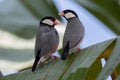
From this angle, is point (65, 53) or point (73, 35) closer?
point (65, 53)

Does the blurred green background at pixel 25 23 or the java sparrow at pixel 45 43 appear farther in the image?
the java sparrow at pixel 45 43

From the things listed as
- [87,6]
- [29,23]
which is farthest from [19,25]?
[87,6]

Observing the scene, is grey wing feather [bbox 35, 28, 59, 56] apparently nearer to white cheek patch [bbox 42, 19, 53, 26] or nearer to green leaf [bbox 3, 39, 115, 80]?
white cheek patch [bbox 42, 19, 53, 26]

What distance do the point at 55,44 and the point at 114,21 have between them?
0.97 ft

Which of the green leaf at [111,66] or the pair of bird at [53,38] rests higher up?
the green leaf at [111,66]

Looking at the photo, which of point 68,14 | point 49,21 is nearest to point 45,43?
point 49,21

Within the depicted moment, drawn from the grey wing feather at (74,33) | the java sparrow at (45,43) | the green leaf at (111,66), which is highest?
the green leaf at (111,66)

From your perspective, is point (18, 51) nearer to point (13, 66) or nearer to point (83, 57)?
point (13, 66)

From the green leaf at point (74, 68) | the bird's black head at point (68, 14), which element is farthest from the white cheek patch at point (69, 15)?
the green leaf at point (74, 68)

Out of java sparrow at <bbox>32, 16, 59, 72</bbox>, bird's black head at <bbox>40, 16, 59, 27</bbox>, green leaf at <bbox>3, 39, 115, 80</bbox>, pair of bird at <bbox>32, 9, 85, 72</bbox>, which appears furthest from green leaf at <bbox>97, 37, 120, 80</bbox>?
bird's black head at <bbox>40, 16, 59, 27</bbox>

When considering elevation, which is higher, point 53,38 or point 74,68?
point 74,68

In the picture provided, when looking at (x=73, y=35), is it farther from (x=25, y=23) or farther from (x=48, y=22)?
(x=48, y=22)

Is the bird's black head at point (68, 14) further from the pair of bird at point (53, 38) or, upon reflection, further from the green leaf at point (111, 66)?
the green leaf at point (111, 66)

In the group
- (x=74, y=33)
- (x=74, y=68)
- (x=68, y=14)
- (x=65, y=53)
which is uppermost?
(x=74, y=68)
